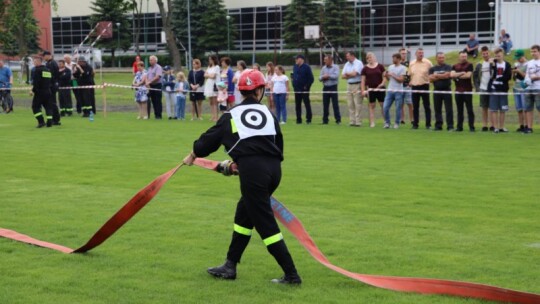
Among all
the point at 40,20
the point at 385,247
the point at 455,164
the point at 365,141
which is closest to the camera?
the point at 385,247

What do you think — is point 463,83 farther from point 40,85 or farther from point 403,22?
point 403,22

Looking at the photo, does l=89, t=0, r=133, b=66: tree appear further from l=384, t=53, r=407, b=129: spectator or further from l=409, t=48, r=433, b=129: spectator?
l=409, t=48, r=433, b=129: spectator

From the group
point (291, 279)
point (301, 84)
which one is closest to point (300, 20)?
point (301, 84)

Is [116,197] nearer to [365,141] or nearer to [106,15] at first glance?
[365,141]

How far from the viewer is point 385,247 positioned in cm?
838

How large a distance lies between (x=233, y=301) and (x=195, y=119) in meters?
20.6

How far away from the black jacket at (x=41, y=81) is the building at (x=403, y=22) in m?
37.0

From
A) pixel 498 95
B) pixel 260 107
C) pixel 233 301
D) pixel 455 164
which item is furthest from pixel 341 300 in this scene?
pixel 498 95

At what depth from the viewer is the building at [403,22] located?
186ft

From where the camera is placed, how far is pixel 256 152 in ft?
22.6

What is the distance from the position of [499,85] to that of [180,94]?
10880 millimetres

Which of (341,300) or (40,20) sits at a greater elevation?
(40,20)

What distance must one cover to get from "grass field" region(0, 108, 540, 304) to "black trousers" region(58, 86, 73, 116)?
10358 mm

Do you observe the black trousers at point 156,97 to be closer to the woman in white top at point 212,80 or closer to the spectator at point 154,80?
the spectator at point 154,80
